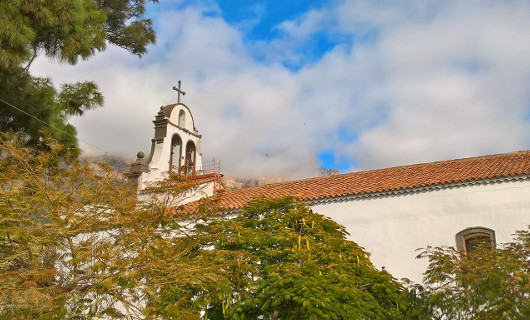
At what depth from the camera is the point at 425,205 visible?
14.1 metres

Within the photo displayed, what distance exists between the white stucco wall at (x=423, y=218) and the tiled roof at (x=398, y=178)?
30 centimetres

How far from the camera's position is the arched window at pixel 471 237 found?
13312 millimetres

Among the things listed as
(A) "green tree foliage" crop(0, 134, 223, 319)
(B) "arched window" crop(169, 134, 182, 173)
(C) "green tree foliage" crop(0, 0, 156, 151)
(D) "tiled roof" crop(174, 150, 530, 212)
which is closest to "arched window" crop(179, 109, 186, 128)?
(B) "arched window" crop(169, 134, 182, 173)

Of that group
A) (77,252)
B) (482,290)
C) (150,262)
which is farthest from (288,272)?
(77,252)

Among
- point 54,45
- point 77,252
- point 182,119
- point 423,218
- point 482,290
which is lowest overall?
point 482,290

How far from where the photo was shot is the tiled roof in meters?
14.0

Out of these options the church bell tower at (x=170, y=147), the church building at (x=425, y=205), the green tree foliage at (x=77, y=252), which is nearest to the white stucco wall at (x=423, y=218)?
the church building at (x=425, y=205)

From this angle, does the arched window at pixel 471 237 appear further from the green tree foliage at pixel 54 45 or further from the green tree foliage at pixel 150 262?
the green tree foliage at pixel 54 45

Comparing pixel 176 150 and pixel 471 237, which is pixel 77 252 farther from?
pixel 176 150

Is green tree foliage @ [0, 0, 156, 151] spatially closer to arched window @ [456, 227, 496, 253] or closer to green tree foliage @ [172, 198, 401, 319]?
green tree foliage @ [172, 198, 401, 319]

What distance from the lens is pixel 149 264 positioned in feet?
23.7

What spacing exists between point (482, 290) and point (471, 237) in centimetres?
657

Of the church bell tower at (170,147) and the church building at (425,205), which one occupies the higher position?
the church bell tower at (170,147)

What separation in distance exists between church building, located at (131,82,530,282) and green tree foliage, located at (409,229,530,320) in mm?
4506
